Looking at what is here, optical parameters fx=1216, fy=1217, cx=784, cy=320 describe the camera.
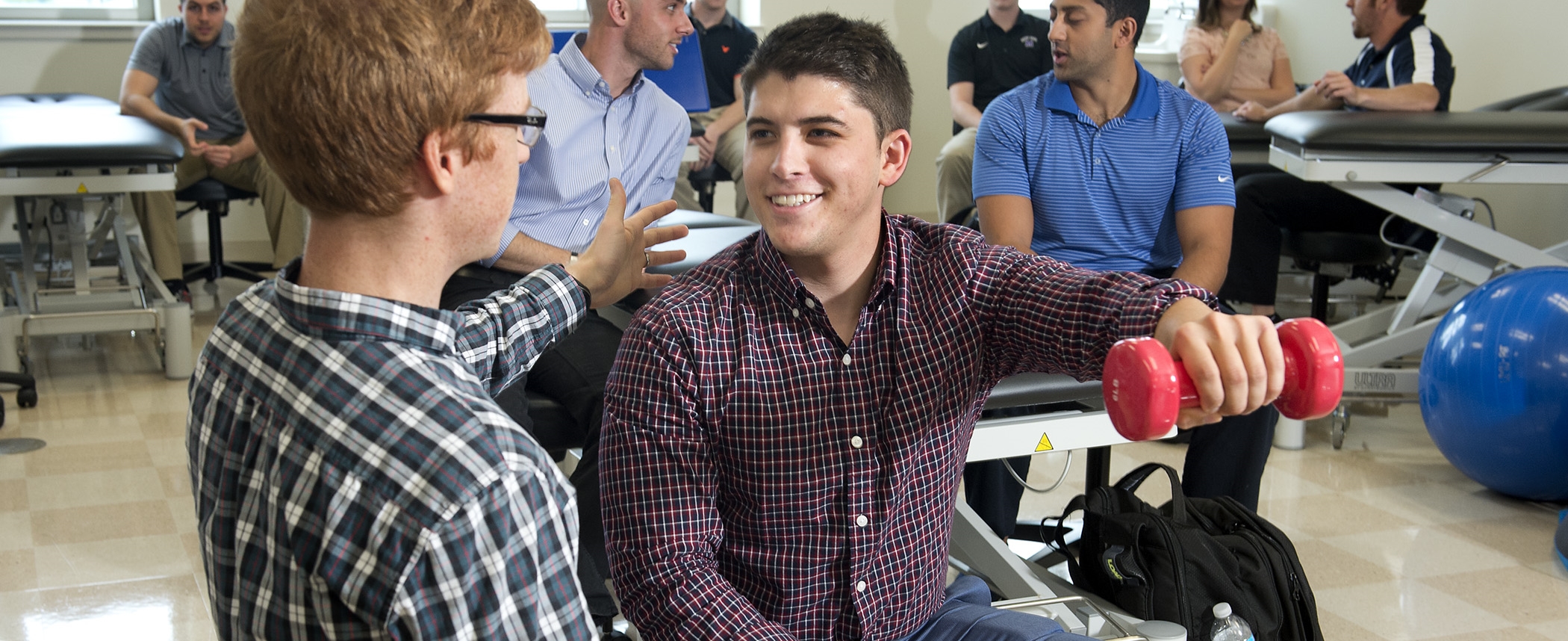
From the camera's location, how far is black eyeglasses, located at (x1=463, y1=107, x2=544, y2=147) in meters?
0.88

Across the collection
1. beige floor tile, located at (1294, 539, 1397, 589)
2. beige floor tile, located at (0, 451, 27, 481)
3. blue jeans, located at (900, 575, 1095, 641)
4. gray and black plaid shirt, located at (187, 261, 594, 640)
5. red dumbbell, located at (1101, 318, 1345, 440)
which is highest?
red dumbbell, located at (1101, 318, 1345, 440)

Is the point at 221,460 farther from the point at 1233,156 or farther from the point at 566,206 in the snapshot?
the point at 1233,156

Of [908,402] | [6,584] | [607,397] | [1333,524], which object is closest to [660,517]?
[607,397]

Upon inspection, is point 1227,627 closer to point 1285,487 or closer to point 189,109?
point 1285,487

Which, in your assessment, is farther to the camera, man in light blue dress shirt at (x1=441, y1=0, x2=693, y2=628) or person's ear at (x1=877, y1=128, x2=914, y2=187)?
man in light blue dress shirt at (x1=441, y1=0, x2=693, y2=628)

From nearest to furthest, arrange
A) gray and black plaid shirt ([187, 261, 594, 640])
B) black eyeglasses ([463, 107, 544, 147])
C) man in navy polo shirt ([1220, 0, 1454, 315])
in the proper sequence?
gray and black plaid shirt ([187, 261, 594, 640]) < black eyeglasses ([463, 107, 544, 147]) < man in navy polo shirt ([1220, 0, 1454, 315])

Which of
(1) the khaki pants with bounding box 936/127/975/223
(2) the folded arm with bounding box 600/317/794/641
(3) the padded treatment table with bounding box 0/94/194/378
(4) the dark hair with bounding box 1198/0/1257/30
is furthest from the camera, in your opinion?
(4) the dark hair with bounding box 1198/0/1257/30

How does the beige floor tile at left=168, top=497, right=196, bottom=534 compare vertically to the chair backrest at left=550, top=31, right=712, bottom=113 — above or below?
below

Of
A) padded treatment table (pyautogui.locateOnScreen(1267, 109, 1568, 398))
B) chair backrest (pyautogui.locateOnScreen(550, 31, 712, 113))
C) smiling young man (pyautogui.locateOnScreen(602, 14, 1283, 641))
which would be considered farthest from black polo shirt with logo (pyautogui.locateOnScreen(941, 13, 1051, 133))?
smiling young man (pyautogui.locateOnScreen(602, 14, 1283, 641))

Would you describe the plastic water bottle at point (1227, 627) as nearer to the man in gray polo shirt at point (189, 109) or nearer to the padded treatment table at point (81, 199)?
the padded treatment table at point (81, 199)

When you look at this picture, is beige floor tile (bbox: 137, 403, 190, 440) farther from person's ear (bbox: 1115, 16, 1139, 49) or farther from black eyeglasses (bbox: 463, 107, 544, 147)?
black eyeglasses (bbox: 463, 107, 544, 147)

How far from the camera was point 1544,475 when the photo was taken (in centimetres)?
283

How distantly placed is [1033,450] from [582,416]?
2.42 feet

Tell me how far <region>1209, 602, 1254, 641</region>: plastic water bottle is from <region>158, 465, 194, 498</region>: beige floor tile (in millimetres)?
2314
